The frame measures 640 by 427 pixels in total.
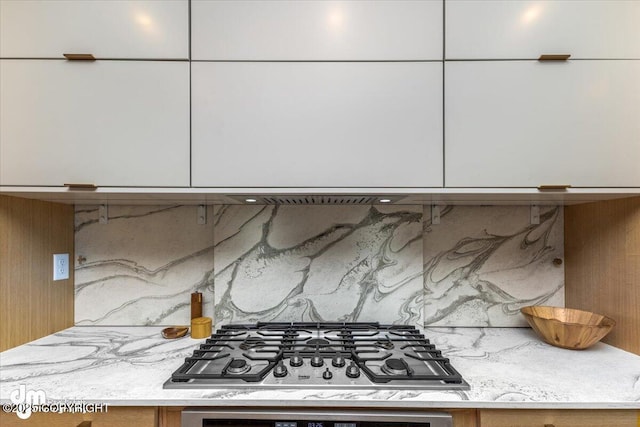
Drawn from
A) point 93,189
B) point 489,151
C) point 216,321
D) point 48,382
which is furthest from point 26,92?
point 489,151

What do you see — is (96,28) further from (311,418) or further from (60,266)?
(311,418)

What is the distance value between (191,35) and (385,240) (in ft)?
3.75

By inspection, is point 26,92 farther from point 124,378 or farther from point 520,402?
point 520,402

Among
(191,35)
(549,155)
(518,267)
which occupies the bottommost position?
(518,267)

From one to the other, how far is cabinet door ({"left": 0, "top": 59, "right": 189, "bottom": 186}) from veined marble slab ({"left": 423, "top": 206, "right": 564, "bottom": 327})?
117 centimetres

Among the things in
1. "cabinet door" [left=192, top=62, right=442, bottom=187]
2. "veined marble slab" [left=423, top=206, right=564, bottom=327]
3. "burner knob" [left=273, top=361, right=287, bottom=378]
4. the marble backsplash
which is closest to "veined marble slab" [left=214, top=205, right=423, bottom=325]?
the marble backsplash

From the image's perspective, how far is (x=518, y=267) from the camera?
151cm

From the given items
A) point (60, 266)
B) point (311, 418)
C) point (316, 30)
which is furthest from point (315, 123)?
point (60, 266)

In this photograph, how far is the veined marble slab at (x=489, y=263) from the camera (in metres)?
1.50

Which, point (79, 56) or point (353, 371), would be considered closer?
point (353, 371)

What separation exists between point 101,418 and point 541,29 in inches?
74.1

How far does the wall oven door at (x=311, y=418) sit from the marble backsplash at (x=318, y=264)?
603 millimetres

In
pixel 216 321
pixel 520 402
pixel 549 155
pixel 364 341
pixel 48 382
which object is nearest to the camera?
pixel 520 402

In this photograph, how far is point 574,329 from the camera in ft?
3.78
